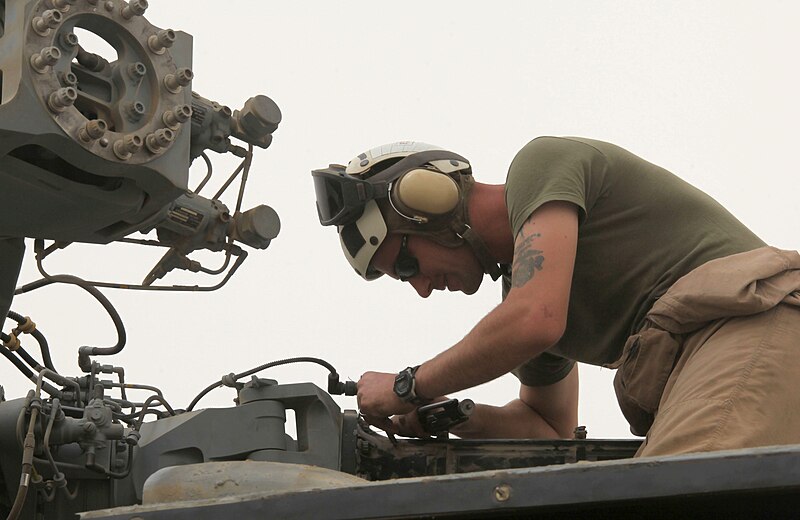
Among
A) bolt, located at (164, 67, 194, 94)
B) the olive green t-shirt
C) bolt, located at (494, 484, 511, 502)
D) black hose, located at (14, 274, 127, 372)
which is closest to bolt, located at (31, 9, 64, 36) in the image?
bolt, located at (164, 67, 194, 94)

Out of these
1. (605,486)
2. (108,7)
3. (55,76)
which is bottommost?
(605,486)

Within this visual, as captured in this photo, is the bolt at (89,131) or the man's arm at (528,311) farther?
the man's arm at (528,311)

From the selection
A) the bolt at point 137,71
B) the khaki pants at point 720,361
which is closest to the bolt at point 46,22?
the bolt at point 137,71

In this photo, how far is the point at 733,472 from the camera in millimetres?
2277

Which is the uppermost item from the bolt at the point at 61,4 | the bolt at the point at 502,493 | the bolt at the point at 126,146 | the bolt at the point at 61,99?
the bolt at the point at 61,4

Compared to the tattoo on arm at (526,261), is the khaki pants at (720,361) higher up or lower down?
lower down

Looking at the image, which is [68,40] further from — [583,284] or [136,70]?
[583,284]

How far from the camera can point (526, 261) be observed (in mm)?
4430

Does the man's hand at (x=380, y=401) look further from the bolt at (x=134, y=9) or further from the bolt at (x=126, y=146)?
the bolt at (x=134, y=9)

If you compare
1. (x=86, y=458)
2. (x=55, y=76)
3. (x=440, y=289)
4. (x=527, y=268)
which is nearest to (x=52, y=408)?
(x=86, y=458)

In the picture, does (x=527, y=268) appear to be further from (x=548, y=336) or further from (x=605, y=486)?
(x=605, y=486)

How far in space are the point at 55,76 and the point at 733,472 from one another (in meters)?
2.61

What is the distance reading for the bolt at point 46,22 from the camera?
4023 millimetres

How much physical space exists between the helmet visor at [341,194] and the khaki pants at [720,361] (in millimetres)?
1390
